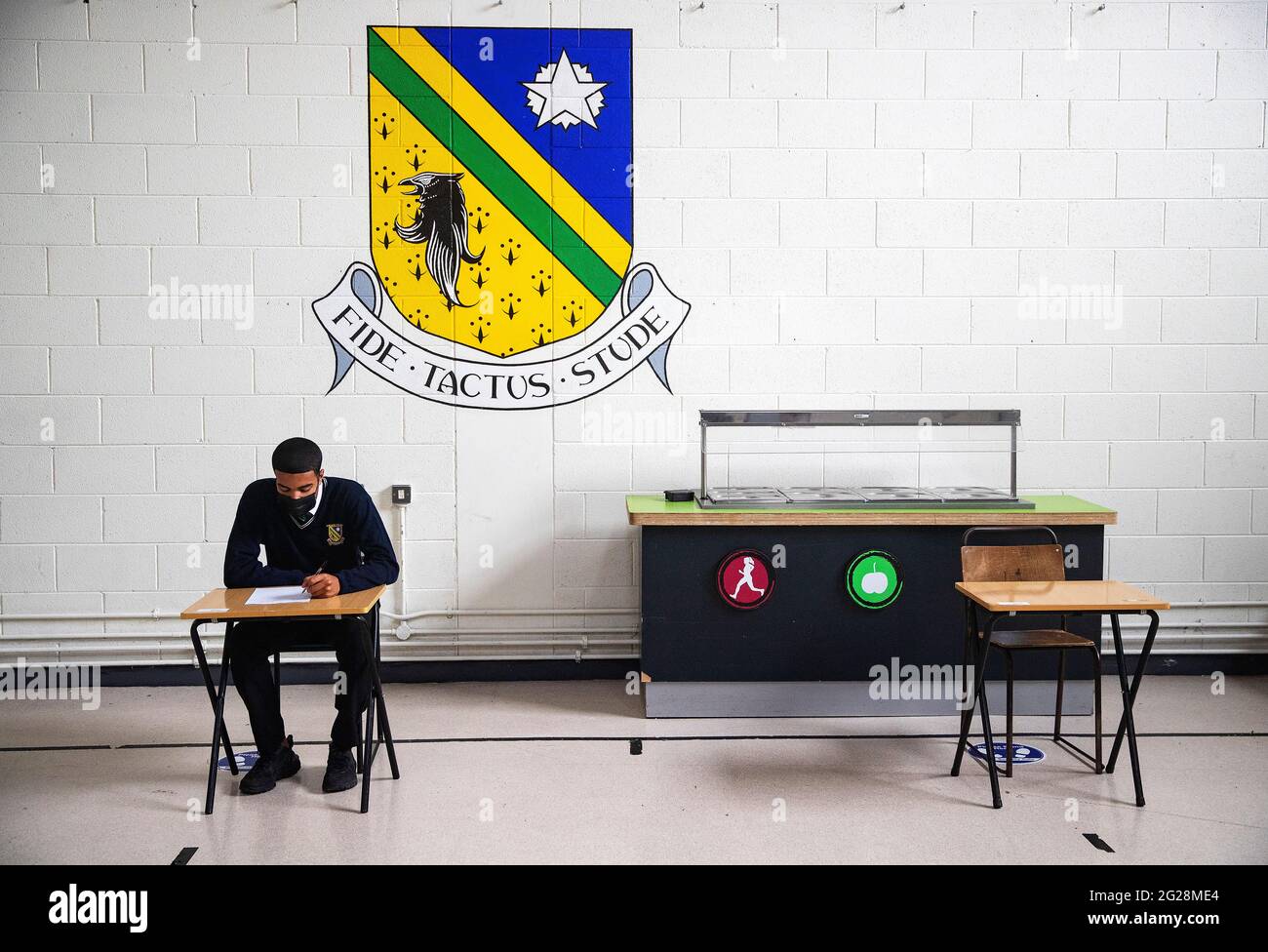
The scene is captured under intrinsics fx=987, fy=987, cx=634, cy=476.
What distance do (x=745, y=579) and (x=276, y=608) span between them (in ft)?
6.01

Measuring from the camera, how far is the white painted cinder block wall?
4.39 meters

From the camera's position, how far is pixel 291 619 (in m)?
3.41

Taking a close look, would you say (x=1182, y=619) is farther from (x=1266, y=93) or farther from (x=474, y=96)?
(x=474, y=96)

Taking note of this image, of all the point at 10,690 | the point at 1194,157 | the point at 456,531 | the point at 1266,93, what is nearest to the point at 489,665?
the point at 456,531

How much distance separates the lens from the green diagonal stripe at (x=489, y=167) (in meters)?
4.41

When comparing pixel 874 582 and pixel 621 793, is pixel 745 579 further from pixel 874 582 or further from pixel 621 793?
pixel 621 793

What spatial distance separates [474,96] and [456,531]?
1974 mm

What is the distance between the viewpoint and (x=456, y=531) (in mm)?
4594

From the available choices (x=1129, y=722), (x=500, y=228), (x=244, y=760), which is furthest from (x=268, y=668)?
(x=1129, y=722)

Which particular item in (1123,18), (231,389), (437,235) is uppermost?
(1123,18)

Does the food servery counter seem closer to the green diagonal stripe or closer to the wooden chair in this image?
the wooden chair

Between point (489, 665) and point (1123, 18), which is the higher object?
point (1123, 18)

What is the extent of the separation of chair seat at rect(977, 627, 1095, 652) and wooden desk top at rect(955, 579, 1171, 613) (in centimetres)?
17

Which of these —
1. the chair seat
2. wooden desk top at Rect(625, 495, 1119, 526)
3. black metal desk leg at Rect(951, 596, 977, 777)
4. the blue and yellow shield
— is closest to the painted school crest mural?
the blue and yellow shield
